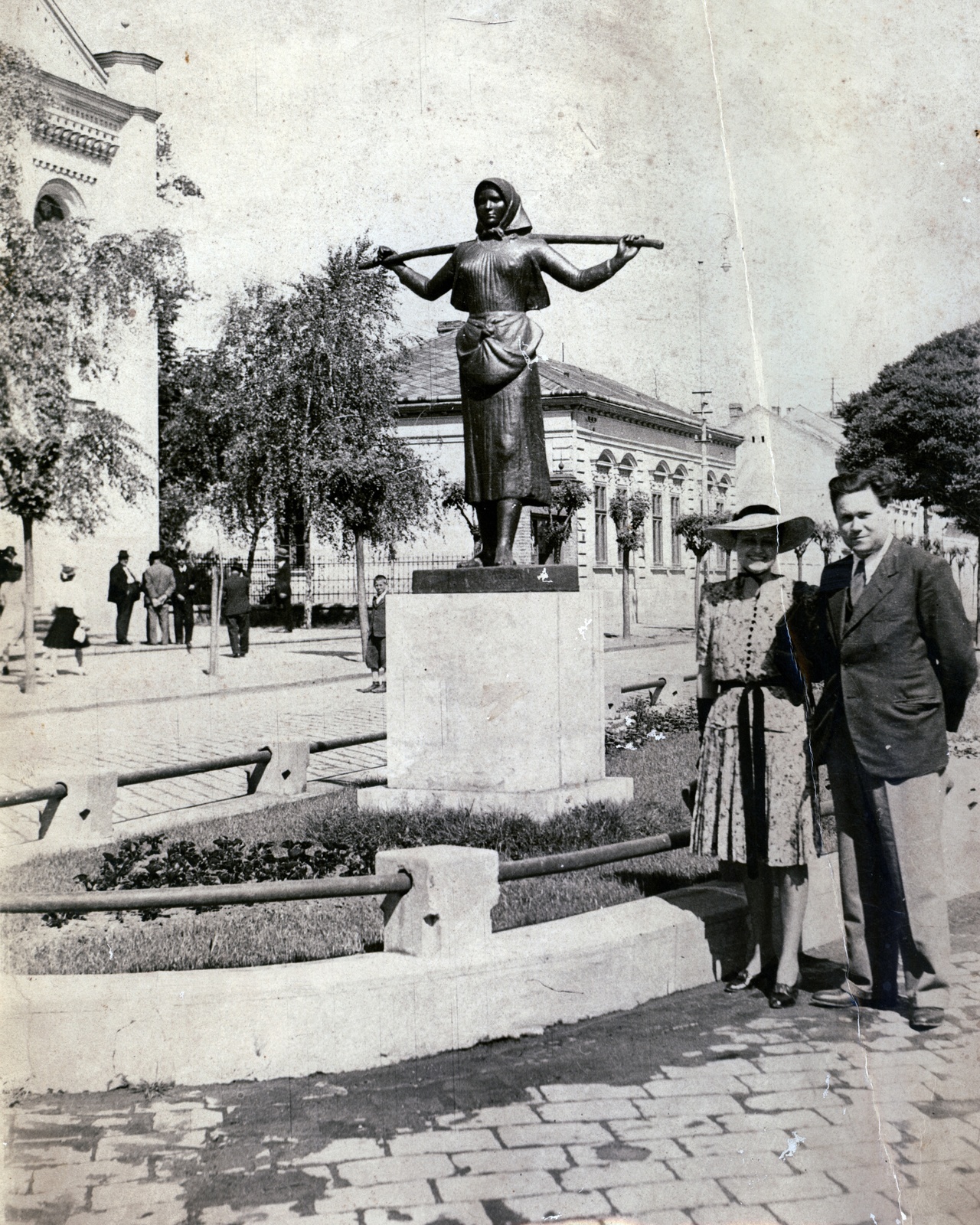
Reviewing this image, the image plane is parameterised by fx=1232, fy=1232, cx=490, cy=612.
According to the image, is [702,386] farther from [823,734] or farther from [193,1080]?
[193,1080]

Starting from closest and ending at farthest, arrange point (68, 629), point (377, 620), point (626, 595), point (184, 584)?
point (68, 629), point (377, 620), point (184, 584), point (626, 595)

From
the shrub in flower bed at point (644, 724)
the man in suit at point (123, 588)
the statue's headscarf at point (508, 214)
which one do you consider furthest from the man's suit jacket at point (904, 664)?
the man in suit at point (123, 588)

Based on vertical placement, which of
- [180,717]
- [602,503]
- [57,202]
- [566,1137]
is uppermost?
[57,202]

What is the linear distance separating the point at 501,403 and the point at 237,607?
44.5 feet

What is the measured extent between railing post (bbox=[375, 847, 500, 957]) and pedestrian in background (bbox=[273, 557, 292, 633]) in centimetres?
2275

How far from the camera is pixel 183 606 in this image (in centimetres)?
1941

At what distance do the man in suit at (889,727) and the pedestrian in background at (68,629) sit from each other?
33.8 feet

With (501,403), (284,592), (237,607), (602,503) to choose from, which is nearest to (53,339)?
(501,403)

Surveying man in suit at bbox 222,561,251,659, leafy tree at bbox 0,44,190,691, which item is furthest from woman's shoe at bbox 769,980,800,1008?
man in suit at bbox 222,561,251,659

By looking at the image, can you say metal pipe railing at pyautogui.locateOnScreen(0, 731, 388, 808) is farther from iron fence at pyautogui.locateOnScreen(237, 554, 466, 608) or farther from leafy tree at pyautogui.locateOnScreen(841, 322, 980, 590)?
iron fence at pyautogui.locateOnScreen(237, 554, 466, 608)

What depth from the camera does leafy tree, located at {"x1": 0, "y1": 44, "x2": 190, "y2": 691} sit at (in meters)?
9.52

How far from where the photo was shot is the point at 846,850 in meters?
4.42

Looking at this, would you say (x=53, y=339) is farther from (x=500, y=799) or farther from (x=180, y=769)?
(x=500, y=799)

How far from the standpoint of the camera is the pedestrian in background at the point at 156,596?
641 inches
